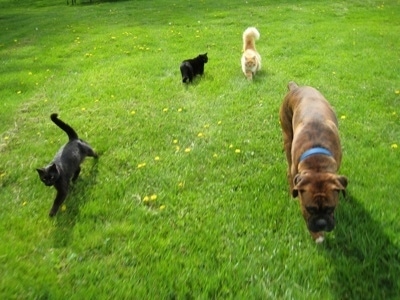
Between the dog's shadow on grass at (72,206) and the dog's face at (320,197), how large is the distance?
2.57 meters

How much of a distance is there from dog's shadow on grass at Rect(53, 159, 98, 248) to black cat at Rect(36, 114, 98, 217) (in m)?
0.12

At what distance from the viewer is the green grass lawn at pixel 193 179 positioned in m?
3.71

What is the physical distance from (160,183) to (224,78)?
4648 mm

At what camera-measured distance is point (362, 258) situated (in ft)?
12.5

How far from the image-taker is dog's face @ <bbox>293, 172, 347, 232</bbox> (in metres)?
3.59

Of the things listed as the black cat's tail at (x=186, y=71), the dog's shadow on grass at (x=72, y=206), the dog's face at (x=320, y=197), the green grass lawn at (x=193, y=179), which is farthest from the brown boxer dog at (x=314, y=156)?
the black cat's tail at (x=186, y=71)

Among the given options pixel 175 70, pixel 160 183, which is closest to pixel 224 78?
pixel 175 70

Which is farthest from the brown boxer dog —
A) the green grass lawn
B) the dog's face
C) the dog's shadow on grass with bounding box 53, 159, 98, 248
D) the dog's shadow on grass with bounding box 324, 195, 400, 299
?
the dog's shadow on grass with bounding box 53, 159, 98, 248

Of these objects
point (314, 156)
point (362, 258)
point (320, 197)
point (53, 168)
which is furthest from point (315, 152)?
point (53, 168)

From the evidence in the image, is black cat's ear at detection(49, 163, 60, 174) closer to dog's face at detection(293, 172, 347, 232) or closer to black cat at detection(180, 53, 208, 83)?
dog's face at detection(293, 172, 347, 232)

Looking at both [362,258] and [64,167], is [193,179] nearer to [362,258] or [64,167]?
[64,167]

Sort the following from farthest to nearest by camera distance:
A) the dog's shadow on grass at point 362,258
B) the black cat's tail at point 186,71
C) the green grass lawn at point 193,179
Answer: the black cat's tail at point 186,71 < the green grass lawn at point 193,179 < the dog's shadow on grass at point 362,258

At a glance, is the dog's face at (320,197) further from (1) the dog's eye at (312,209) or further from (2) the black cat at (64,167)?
(2) the black cat at (64,167)

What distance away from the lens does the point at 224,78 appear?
30.5 ft
